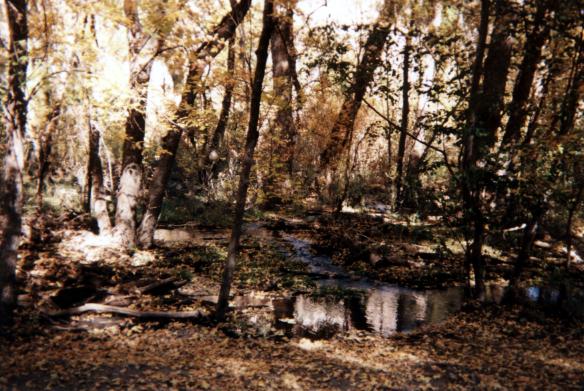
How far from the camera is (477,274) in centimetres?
1059

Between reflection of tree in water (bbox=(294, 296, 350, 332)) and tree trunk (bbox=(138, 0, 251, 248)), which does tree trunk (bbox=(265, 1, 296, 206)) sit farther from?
reflection of tree in water (bbox=(294, 296, 350, 332))

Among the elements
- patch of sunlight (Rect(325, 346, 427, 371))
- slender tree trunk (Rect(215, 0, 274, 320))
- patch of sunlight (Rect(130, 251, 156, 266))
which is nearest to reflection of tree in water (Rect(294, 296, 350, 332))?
patch of sunlight (Rect(325, 346, 427, 371))

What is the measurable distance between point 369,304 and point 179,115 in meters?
8.84

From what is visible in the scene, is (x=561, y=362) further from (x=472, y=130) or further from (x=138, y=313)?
(x=138, y=313)

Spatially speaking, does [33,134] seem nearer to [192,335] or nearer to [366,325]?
[192,335]

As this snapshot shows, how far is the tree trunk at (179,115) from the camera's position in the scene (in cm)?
1408

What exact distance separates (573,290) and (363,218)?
950 cm

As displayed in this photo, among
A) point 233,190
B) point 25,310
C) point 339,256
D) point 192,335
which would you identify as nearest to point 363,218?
point 339,256

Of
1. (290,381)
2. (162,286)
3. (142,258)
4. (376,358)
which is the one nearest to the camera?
(290,381)

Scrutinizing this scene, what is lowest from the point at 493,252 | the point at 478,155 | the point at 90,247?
the point at 90,247

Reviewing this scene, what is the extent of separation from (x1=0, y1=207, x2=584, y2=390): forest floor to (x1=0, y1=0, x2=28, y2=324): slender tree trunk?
3.74 ft

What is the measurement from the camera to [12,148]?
7.45 metres

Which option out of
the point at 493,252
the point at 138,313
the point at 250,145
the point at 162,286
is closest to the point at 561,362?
the point at 250,145

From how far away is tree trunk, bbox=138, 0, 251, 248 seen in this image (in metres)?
14.1
